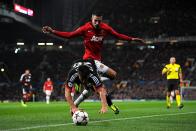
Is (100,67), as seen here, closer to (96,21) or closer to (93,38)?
(93,38)

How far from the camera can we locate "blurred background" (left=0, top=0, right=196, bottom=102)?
5041 centimetres

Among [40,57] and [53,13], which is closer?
[53,13]

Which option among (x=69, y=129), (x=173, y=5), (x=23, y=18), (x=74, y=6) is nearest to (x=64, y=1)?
(x=74, y=6)

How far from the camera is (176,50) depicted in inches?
2309

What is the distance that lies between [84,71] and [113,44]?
51.1 m

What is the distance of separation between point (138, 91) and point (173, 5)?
51.1ft

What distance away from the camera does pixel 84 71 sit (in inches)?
428

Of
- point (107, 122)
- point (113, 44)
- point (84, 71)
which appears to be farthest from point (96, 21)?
point (113, 44)

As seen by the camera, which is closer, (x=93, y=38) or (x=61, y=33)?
(x=61, y=33)

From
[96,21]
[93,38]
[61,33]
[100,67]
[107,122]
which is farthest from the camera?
[100,67]

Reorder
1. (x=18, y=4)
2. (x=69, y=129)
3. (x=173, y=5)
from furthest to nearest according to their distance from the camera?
(x=173, y=5)
(x=18, y=4)
(x=69, y=129)

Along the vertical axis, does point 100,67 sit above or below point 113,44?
below

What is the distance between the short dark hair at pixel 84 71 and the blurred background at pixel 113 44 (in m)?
36.4

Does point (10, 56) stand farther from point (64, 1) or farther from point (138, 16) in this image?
point (138, 16)
